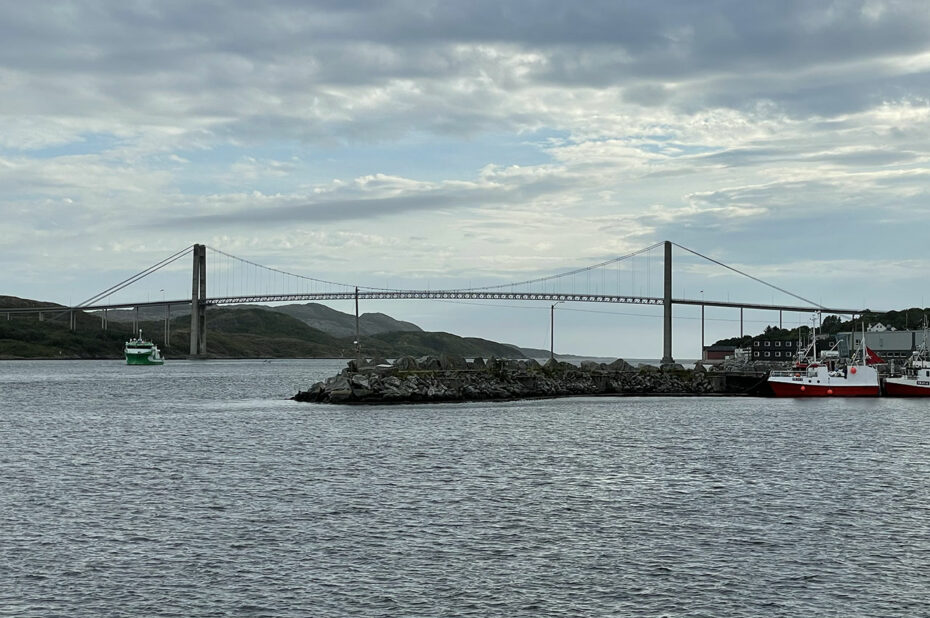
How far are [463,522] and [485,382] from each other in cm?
5967

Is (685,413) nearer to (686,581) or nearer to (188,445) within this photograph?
(188,445)

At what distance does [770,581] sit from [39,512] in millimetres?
20427

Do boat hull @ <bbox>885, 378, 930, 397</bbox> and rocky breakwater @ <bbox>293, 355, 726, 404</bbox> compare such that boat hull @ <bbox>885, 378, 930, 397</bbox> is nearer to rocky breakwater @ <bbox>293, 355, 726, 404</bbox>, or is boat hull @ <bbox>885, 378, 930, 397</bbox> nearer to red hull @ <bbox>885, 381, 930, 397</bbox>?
red hull @ <bbox>885, 381, 930, 397</bbox>

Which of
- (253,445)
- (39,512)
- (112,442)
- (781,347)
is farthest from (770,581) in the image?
(781,347)

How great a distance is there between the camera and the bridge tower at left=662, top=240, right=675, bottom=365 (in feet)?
517

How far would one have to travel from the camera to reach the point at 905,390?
96.2m

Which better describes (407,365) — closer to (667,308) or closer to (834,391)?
(834,391)

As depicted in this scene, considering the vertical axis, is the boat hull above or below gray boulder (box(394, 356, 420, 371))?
below

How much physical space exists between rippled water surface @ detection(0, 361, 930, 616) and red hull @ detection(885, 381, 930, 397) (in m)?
43.7

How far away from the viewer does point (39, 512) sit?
95.2 feet

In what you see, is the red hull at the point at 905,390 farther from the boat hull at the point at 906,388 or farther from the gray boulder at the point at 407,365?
→ the gray boulder at the point at 407,365

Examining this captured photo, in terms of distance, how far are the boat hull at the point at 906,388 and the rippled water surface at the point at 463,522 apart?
143ft

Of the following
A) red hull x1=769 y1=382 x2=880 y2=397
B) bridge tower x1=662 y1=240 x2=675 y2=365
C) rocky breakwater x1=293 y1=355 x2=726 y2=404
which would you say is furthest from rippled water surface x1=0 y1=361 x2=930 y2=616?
bridge tower x1=662 y1=240 x2=675 y2=365

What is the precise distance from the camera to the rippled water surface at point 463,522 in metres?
20.0
